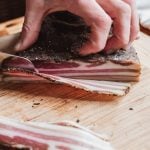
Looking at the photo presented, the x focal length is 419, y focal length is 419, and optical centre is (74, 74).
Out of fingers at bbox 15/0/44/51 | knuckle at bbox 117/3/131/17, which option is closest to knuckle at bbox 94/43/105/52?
knuckle at bbox 117/3/131/17

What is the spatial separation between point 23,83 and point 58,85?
0.52ft

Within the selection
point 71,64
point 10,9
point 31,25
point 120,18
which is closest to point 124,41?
point 120,18

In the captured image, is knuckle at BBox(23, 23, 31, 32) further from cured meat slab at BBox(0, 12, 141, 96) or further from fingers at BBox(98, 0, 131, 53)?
fingers at BBox(98, 0, 131, 53)

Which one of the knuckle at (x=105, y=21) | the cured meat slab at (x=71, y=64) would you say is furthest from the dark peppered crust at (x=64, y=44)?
the knuckle at (x=105, y=21)

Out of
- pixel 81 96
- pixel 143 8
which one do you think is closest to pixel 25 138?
pixel 81 96

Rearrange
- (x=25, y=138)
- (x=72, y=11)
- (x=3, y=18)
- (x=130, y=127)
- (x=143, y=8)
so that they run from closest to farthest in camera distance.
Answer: (x=25, y=138), (x=130, y=127), (x=72, y=11), (x=143, y=8), (x=3, y=18)

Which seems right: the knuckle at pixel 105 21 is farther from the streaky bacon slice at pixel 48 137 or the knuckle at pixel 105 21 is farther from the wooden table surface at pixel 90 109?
the streaky bacon slice at pixel 48 137

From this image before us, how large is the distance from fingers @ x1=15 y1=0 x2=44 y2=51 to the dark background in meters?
1.14

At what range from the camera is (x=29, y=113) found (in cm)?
173

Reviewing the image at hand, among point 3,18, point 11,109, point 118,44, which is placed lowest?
point 3,18

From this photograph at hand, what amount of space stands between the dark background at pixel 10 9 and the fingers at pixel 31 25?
44.7 inches

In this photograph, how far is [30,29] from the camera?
1832mm

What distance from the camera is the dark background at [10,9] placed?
9.66 feet

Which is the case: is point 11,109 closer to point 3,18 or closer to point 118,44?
point 118,44
